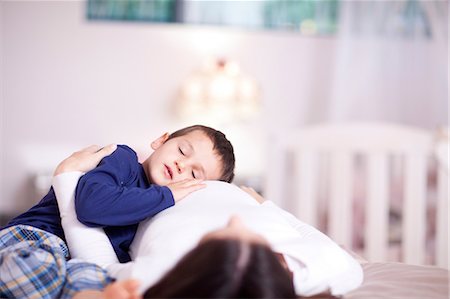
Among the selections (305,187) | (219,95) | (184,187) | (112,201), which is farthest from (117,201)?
(219,95)

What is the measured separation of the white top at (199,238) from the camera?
75 cm

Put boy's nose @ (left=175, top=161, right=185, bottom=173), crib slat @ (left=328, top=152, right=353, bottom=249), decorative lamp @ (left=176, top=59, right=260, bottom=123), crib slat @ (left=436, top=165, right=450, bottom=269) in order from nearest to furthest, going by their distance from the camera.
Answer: boy's nose @ (left=175, top=161, right=185, bottom=173) < crib slat @ (left=436, top=165, right=450, bottom=269) < crib slat @ (left=328, top=152, right=353, bottom=249) < decorative lamp @ (left=176, top=59, right=260, bottom=123)

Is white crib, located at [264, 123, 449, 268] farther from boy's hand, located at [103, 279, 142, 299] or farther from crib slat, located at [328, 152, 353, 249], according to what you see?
boy's hand, located at [103, 279, 142, 299]

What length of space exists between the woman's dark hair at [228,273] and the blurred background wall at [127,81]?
2667 millimetres

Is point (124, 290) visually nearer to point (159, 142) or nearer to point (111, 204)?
point (111, 204)

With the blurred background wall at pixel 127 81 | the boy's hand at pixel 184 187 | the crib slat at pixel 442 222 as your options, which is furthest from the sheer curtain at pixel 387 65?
the boy's hand at pixel 184 187

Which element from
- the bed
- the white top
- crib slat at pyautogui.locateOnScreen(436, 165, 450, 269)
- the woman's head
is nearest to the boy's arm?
the white top

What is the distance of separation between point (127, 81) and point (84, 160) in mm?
2544

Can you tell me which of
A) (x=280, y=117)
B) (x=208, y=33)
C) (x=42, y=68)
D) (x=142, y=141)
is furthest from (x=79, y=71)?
(x=280, y=117)

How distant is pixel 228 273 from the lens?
62 cm

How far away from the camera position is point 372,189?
2307mm

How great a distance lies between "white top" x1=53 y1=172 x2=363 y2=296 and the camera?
2.44ft

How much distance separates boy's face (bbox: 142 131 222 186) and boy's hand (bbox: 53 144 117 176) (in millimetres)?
80

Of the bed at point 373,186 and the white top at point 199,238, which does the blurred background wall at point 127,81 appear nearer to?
the bed at point 373,186
